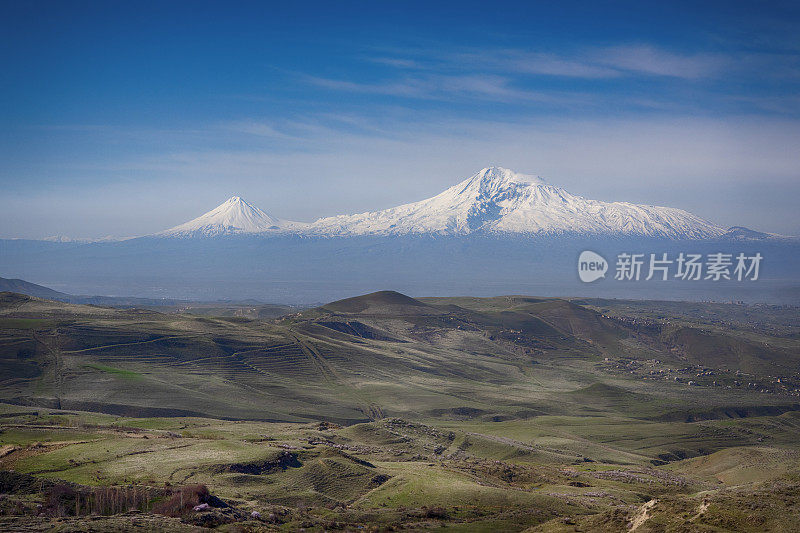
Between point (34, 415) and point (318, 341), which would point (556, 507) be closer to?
point (34, 415)

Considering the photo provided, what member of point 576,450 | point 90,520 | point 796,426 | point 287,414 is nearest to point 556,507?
point 90,520

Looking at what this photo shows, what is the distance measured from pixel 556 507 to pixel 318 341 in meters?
133

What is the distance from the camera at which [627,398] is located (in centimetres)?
15438

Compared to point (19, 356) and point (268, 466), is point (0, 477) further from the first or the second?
point (19, 356)

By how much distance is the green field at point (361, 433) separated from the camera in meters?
41.4

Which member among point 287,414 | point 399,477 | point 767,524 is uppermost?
point 767,524

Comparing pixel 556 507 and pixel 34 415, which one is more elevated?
pixel 556 507

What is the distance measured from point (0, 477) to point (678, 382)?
567 ft

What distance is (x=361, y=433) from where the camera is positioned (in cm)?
8444

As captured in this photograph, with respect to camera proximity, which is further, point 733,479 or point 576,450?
point 576,450

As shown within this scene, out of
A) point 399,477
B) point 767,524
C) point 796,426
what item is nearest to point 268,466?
point 399,477

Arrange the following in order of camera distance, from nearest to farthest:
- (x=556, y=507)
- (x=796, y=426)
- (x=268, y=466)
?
(x=556, y=507) → (x=268, y=466) → (x=796, y=426)

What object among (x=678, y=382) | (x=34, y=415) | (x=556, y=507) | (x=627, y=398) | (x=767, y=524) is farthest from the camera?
(x=678, y=382)

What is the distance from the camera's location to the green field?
4144 centimetres
